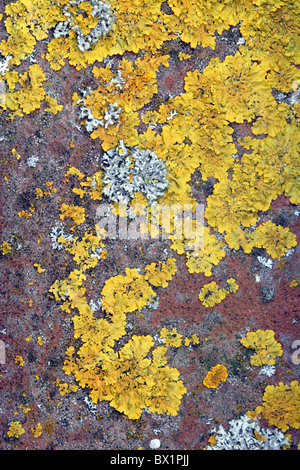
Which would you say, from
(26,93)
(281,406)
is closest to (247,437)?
(281,406)

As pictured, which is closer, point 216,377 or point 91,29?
point 91,29

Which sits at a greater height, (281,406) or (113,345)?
(113,345)

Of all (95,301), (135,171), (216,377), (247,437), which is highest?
(135,171)

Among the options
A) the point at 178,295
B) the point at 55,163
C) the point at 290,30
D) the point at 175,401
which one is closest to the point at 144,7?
the point at 290,30

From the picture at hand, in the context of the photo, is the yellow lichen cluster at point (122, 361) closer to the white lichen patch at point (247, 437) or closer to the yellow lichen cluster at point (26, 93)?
the white lichen patch at point (247, 437)

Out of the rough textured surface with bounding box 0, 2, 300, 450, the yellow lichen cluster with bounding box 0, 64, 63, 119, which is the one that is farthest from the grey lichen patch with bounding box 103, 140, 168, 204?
the yellow lichen cluster with bounding box 0, 64, 63, 119

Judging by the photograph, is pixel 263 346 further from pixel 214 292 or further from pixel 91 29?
pixel 91 29

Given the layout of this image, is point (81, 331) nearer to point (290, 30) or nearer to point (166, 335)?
point (166, 335)
